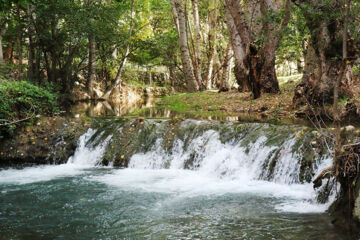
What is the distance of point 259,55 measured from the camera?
41.0 feet

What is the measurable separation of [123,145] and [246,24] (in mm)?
8501

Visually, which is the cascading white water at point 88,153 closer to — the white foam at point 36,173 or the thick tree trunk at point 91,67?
the white foam at point 36,173

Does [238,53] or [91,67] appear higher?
[91,67]

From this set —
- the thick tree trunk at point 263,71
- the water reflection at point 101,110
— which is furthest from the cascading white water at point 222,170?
the thick tree trunk at point 263,71

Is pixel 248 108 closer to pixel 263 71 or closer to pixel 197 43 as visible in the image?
pixel 263 71

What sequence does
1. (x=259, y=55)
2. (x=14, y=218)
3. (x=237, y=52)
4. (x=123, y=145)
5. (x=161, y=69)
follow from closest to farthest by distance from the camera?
(x=14, y=218), (x=123, y=145), (x=259, y=55), (x=237, y=52), (x=161, y=69)

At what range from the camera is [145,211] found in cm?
509

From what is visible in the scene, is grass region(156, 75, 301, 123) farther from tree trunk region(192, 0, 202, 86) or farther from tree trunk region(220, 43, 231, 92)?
tree trunk region(192, 0, 202, 86)

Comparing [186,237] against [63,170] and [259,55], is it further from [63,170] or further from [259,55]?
[259,55]

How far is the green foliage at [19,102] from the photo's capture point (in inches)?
346

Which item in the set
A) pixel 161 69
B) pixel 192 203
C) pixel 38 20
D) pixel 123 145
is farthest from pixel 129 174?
pixel 161 69

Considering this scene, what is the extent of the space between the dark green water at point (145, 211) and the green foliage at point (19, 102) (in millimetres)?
2278

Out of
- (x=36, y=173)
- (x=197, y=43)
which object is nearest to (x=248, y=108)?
(x=36, y=173)

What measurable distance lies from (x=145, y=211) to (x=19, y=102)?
6.40m
